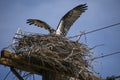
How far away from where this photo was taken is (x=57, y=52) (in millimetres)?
6262

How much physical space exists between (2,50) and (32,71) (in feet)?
2.75

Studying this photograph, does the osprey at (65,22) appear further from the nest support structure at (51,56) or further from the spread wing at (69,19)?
the nest support structure at (51,56)

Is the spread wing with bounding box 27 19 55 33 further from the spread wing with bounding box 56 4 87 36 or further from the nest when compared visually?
the nest

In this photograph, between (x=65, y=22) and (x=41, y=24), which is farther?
(x=65, y=22)

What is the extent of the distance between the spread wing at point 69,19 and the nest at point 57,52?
6.73 ft

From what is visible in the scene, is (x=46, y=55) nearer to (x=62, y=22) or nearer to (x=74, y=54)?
(x=74, y=54)

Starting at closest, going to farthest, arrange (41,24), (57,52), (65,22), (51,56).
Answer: (51,56) → (57,52) → (41,24) → (65,22)

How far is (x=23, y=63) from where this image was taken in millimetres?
5691


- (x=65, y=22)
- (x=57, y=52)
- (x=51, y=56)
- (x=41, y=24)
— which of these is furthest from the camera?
(x=65, y=22)

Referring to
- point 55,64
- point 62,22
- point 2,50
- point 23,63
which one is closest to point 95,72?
point 55,64

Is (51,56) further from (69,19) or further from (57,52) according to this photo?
(69,19)

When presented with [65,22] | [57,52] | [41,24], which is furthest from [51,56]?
[65,22]

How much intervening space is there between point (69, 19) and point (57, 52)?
3267 millimetres

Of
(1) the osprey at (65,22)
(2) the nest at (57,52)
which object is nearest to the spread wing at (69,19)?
(1) the osprey at (65,22)
